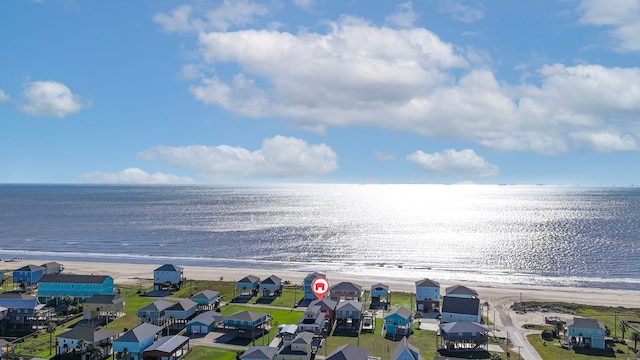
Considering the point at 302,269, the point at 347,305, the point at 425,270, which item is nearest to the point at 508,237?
the point at 425,270

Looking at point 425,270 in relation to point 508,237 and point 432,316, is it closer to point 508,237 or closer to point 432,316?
point 432,316

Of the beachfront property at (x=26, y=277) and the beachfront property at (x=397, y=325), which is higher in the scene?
the beachfront property at (x=26, y=277)

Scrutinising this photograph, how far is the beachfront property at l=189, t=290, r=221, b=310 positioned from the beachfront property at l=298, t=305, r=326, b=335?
64.5 feet

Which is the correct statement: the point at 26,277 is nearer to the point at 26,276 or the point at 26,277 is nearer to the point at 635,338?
the point at 26,276

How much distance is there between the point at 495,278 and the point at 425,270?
1725 cm

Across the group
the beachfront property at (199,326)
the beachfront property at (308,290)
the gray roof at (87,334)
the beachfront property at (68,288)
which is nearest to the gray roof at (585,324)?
the beachfront property at (308,290)

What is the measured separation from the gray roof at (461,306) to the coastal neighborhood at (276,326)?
18 cm

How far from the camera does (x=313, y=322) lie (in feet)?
230

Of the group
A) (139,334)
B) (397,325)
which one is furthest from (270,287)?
(139,334)

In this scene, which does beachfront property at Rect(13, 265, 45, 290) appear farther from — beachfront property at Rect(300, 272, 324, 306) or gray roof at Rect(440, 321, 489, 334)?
gray roof at Rect(440, 321, 489, 334)

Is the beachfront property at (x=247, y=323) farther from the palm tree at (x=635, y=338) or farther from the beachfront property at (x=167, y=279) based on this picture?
the palm tree at (x=635, y=338)

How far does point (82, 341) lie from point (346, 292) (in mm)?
43975

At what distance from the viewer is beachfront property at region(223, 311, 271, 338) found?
233 feet

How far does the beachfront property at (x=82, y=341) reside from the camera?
6238 centimetres
